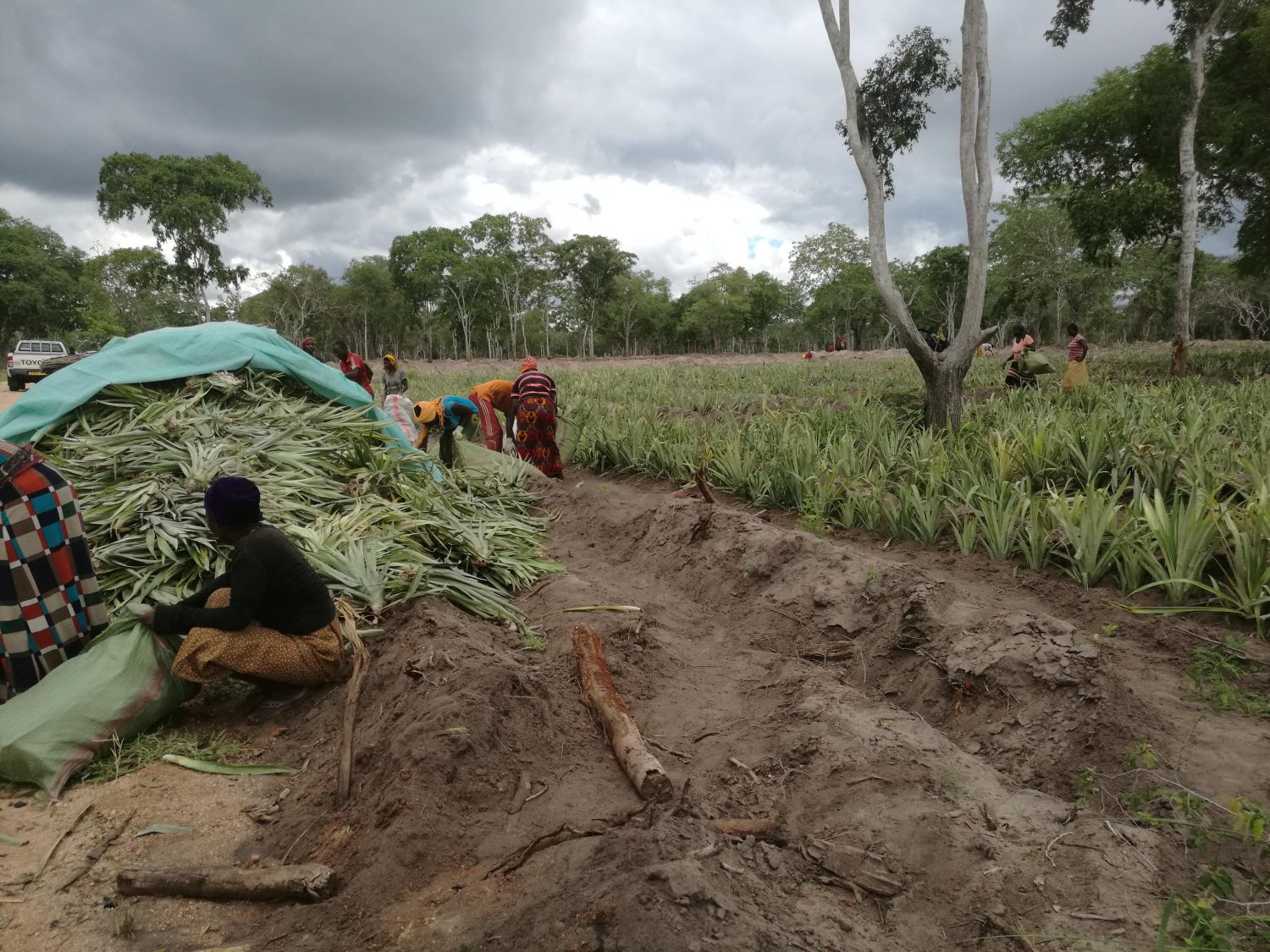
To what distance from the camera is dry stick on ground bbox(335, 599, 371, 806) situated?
220 centimetres

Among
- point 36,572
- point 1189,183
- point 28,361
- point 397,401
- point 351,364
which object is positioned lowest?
point 36,572

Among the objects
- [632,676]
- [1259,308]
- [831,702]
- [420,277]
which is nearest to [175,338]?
[632,676]

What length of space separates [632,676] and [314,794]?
1306mm

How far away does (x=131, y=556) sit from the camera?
3.10m

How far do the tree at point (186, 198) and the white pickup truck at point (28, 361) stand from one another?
515cm

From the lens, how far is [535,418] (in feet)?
21.5

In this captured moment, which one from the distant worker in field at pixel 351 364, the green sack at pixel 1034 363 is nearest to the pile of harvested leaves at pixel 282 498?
the distant worker in field at pixel 351 364

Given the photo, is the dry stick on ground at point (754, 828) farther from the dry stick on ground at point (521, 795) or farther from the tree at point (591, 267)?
the tree at point (591, 267)

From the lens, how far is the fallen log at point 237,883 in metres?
1.75

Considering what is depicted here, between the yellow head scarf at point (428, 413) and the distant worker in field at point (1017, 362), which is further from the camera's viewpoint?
the distant worker in field at point (1017, 362)

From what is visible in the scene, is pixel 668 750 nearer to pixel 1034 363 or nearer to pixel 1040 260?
pixel 1034 363

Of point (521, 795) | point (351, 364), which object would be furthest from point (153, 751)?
point (351, 364)

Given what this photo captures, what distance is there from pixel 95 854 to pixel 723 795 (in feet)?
6.10

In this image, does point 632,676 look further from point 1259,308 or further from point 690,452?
point 1259,308
